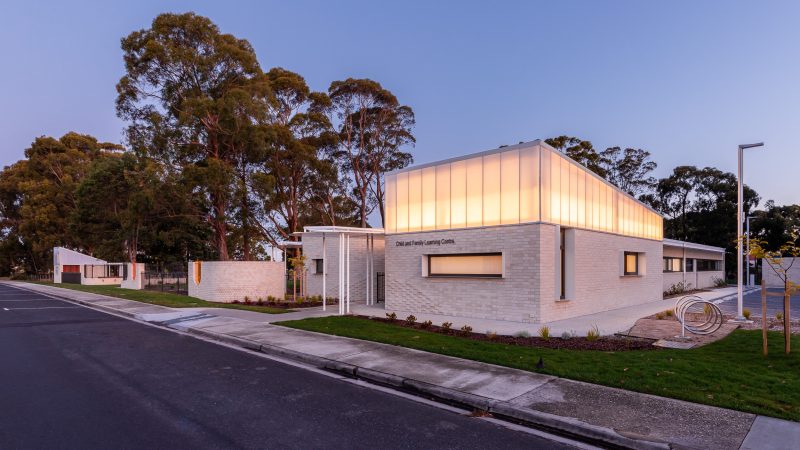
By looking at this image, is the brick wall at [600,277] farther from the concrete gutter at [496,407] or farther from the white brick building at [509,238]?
the concrete gutter at [496,407]

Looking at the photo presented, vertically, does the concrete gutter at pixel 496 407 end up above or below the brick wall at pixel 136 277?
above

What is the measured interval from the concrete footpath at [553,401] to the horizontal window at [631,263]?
47.1ft

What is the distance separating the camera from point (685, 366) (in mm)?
7793

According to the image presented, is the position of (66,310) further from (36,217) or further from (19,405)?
(36,217)

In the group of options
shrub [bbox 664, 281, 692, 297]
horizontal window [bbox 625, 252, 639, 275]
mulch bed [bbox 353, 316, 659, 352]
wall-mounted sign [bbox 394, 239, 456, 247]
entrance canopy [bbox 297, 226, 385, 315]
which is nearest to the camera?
mulch bed [bbox 353, 316, 659, 352]

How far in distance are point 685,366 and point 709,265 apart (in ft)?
116

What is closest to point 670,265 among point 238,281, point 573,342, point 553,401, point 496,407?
point 573,342

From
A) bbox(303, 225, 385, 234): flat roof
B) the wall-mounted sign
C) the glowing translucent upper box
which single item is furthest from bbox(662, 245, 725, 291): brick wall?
bbox(303, 225, 385, 234): flat roof

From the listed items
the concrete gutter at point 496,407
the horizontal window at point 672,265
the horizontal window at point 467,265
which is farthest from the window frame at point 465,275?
the horizontal window at point 672,265

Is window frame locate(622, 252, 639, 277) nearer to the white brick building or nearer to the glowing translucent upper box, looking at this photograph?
the white brick building

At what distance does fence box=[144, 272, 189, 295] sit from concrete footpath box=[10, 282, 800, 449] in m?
22.8

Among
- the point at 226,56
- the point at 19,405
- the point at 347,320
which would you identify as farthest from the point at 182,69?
the point at 19,405

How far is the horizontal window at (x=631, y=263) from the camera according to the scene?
19.9m

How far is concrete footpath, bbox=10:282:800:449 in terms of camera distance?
503cm
